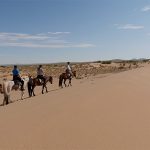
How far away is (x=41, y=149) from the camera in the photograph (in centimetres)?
648

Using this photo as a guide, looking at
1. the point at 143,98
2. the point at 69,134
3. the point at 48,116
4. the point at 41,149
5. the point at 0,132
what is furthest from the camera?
the point at 143,98

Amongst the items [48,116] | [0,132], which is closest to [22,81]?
[48,116]

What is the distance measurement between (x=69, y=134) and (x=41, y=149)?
3.66ft

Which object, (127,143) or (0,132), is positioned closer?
(127,143)

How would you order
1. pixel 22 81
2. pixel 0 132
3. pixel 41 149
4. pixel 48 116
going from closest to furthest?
pixel 41 149 < pixel 0 132 < pixel 48 116 < pixel 22 81

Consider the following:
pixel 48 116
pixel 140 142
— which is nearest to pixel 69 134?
pixel 140 142

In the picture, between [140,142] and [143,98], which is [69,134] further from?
[143,98]

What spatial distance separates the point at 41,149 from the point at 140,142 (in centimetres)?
193

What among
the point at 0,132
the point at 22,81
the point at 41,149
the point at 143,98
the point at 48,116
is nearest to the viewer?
the point at 41,149

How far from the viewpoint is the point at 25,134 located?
7.68 m

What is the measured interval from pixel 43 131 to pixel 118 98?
5282mm

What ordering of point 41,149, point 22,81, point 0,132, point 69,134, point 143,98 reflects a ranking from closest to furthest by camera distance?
point 41,149 < point 69,134 < point 0,132 < point 143,98 < point 22,81

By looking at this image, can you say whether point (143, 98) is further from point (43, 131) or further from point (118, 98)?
point (43, 131)

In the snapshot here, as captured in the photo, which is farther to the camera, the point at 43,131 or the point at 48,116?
the point at 48,116
